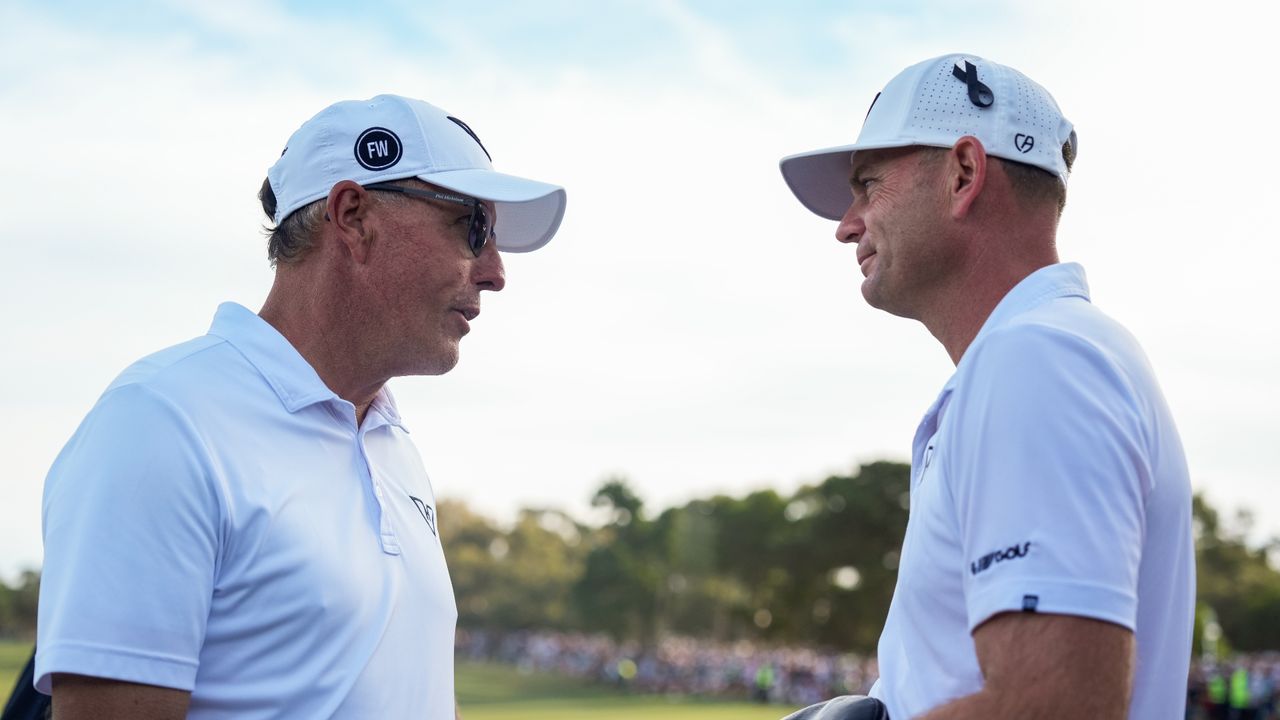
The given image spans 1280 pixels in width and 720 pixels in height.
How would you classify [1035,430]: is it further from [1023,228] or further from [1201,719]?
[1201,719]

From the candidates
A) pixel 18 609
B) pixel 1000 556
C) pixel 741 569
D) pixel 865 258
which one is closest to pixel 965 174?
pixel 865 258

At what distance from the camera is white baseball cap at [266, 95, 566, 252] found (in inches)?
139

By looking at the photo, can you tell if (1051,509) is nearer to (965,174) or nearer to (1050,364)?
(1050,364)

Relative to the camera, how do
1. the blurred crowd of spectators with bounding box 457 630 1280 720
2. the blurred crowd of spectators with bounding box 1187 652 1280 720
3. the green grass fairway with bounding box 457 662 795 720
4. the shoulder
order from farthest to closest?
the green grass fairway with bounding box 457 662 795 720 → the blurred crowd of spectators with bounding box 457 630 1280 720 → the blurred crowd of spectators with bounding box 1187 652 1280 720 → the shoulder

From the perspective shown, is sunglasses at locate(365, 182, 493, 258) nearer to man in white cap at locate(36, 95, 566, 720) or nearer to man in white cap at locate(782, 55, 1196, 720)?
man in white cap at locate(36, 95, 566, 720)

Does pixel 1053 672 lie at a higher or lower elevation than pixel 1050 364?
lower

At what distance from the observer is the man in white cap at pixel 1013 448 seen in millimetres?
2135

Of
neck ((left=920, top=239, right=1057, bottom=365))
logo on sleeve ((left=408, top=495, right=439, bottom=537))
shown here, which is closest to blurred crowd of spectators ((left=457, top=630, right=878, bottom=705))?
logo on sleeve ((left=408, top=495, right=439, bottom=537))

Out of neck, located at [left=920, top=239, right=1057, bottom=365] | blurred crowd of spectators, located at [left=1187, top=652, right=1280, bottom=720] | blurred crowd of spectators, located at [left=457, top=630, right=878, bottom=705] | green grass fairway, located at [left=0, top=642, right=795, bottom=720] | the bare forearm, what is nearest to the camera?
the bare forearm

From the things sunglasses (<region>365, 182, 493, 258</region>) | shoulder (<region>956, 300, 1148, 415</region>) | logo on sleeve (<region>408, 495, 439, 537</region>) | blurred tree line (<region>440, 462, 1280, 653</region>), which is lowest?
logo on sleeve (<region>408, 495, 439, 537</region>)

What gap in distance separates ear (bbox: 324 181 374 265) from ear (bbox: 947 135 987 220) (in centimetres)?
157

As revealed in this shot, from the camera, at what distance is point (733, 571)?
8519cm

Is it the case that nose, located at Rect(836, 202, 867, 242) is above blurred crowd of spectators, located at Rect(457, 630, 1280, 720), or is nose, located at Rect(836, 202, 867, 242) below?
above

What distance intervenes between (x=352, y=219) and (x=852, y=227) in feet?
4.40
